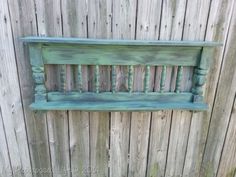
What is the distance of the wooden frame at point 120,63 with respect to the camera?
3.91ft

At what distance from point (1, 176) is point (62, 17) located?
120cm

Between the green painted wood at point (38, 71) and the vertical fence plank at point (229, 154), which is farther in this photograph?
the vertical fence plank at point (229, 154)

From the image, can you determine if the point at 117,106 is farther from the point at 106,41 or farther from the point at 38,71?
the point at 38,71

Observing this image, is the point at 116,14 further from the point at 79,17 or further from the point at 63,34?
the point at 63,34

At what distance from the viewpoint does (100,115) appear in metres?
1.43

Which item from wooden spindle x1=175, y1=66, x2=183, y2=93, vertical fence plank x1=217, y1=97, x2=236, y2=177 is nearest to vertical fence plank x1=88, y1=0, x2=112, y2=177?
wooden spindle x1=175, y1=66, x2=183, y2=93

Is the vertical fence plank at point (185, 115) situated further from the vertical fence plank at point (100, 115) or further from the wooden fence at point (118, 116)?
the vertical fence plank at point (100, 115)

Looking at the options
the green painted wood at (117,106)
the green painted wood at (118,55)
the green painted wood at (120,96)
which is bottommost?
the green painted wood at (117,106)

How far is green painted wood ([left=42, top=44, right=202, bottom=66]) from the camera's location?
120 cm

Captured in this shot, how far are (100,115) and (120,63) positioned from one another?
379mm

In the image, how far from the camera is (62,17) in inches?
47.0

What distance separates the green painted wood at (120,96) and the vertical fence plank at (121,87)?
0.17ft

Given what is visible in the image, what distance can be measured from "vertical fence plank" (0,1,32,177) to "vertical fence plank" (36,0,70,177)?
0.56 feet

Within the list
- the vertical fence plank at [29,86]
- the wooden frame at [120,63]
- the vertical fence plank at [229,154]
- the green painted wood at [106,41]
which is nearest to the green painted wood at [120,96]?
the wooden frame at [120,63]
